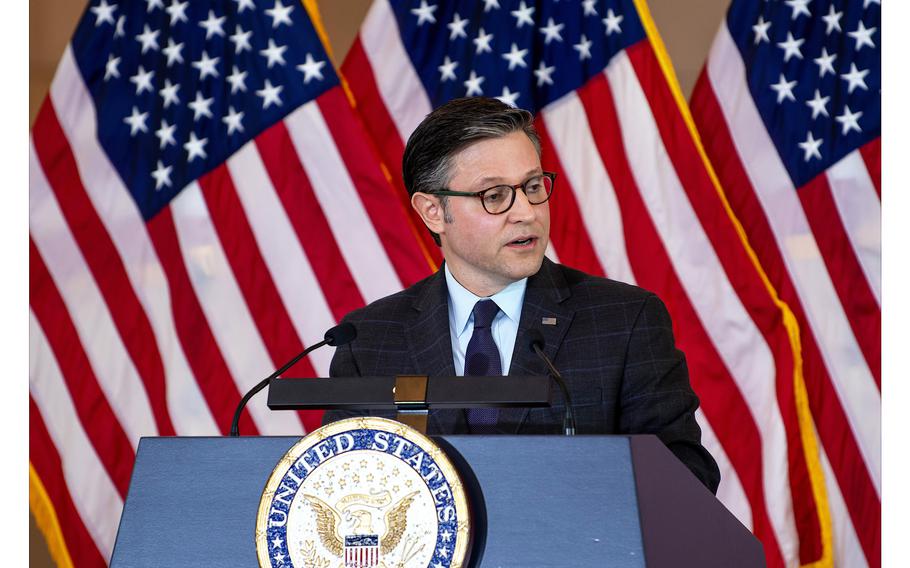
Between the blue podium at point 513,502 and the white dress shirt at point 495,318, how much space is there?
0.85 m

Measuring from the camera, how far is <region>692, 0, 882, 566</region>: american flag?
3633mm

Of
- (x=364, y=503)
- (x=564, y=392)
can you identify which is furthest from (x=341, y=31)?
(x=364, y=503)

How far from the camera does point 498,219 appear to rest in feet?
6.92

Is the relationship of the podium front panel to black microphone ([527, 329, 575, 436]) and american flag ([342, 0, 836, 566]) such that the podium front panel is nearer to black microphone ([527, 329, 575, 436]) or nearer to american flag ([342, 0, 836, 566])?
black microphone ([527, 329, 575, 436])

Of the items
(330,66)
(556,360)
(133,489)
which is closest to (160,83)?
(330,66)

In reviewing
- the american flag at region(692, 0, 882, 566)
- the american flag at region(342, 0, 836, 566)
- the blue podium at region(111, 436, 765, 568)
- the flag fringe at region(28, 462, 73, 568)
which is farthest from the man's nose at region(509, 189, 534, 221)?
the flag fringe at region(28, 462, 73, 568)

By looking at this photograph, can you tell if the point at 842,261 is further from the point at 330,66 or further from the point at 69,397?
the point at 69,397

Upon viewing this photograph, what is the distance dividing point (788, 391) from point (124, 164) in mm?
2651

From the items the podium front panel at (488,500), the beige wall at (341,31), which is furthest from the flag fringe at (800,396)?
the podium front panel at (488,500)

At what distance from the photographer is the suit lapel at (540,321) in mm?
1993

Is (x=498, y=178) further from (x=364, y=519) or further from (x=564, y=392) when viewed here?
(x=364, y=519)

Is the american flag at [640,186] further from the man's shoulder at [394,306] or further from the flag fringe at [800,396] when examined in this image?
the man's shoulder at [394,306]

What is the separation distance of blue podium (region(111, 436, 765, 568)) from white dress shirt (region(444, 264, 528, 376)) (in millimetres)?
850

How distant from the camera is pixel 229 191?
3871mm
